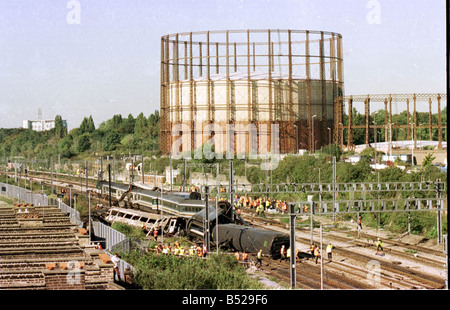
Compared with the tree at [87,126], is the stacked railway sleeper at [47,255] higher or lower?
lower

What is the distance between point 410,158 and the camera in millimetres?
55906

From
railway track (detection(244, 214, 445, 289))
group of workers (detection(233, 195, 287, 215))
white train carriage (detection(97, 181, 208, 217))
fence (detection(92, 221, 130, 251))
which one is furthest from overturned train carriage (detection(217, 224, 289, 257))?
group of workers (detection(233, 195, 287, 215))

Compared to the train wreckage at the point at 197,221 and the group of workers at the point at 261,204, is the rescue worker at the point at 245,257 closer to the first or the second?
the train wreckage at the point at 197,221

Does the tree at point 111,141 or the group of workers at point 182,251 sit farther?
the tree at point 111,141

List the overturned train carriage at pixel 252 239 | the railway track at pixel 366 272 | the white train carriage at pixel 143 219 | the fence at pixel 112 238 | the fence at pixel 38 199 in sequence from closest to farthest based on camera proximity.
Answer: the railway track at pixel 366 272
the fence at pixel 112 238
the overturned train carriage at pixel 252 239
the fence at pixel 38 199
the white train carriage at pixel 143 219

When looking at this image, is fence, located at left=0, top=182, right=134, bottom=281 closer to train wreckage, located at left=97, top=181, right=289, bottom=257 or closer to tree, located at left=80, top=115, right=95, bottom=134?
train wreckage, located at left=97, top=181, right=289, bottom=257

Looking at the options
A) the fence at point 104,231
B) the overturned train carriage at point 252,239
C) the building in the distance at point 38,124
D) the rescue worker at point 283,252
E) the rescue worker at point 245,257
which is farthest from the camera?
the building in the distance at point 38,124

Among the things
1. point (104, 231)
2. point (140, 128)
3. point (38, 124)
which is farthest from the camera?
point (38, 124)

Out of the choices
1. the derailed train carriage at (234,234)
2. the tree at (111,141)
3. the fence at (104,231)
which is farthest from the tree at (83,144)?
the derailed train carriage at (234,234)

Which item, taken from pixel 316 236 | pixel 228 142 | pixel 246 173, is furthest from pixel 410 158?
pixel 316 236

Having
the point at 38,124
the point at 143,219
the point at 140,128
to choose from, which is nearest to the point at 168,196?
the point at 143,219

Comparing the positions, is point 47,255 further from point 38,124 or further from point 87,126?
point 38,124
